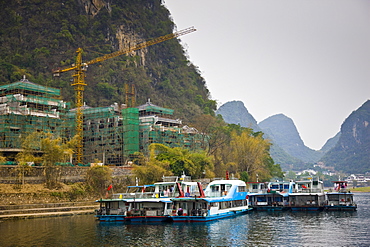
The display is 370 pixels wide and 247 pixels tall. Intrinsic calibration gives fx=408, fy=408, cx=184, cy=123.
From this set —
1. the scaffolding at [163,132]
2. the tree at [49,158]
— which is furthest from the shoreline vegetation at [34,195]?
the scaffolding at [163,132]

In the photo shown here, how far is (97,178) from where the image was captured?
5888 cm

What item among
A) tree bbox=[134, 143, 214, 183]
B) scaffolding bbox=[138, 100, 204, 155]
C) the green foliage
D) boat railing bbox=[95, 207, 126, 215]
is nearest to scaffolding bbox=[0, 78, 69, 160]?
the green foliage

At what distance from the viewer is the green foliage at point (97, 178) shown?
192 feet

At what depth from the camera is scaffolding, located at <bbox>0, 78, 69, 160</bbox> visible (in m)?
71.4

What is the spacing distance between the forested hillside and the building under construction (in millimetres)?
23768

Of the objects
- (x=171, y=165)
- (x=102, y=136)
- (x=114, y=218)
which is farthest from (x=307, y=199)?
(x=102, y=136)

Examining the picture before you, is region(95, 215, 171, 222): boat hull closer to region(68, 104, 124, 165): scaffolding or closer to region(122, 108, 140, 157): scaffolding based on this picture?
region(68, 104, 124, 165): scaffolding

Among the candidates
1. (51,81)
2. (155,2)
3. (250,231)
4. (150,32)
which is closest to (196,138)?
(51,81)

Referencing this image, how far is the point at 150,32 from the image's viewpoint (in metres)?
156

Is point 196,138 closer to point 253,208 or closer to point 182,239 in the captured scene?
point 253,208

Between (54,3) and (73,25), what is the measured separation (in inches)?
436

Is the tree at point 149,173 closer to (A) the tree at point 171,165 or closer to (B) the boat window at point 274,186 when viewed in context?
(A) the tree at point 171,165

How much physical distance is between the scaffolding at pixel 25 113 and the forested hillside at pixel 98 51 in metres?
31.4

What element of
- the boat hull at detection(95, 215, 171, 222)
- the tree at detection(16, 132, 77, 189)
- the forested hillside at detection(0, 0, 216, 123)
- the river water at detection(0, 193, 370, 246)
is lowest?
the river water at detection(0, 193, 370, 246)
